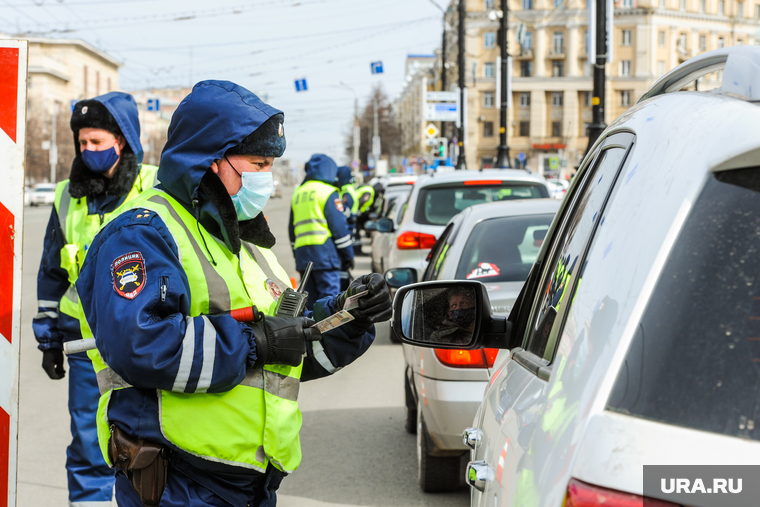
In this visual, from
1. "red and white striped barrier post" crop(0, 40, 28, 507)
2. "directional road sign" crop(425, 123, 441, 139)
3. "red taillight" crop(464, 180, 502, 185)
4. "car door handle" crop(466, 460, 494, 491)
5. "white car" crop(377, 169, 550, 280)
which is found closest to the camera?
"car door handle" crop(466, 460, 494, 491)

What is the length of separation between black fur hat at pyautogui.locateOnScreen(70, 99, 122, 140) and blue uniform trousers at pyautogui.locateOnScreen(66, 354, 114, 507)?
117 cm

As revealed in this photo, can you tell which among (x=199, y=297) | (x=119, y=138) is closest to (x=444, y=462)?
(x=119, y=138)

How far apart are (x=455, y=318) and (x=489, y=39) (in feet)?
294

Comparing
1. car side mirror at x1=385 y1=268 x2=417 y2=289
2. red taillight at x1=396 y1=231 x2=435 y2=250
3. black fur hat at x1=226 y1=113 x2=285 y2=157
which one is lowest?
car side mirror at x1=385 y1=268 x2=417 y2=289

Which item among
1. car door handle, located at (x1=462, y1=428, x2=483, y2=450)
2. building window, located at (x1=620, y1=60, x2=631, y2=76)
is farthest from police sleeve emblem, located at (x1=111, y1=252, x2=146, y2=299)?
building window, located at (x1=620, y1=60, x2=631, y2=76)

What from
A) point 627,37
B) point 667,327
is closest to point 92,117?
point 667,327

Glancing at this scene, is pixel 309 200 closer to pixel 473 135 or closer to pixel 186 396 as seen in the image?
pixel 186 396

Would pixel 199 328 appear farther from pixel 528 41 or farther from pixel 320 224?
pixel 528 41

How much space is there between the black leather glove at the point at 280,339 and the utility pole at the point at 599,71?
996 cm

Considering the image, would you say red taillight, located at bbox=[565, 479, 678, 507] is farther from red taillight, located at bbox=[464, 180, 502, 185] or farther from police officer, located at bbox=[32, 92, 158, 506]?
red taillight, located at bbox=[464, 180, 502, 185]

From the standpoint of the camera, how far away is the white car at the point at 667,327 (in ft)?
3.62

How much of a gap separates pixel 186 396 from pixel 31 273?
15.6m

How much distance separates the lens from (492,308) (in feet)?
14.4

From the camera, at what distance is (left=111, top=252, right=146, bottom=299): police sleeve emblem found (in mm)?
2174
